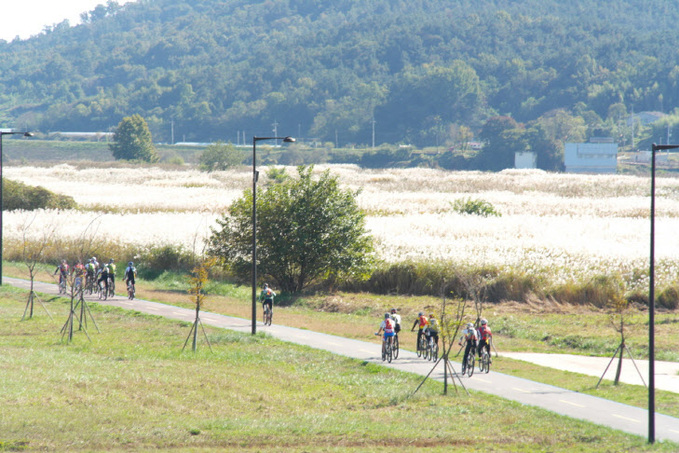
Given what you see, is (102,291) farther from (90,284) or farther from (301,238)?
(301,238)

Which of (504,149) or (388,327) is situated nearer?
(388,327)

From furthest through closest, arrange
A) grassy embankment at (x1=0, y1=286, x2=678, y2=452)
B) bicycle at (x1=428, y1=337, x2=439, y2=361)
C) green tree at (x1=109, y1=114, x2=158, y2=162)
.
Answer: green tree at (x1=109, y1=114, x2=158, y2=162)
bicycle at (x1=428, y1=337, x2=439, y2=361)
grassy embankment at (x1=0, y1=286, x2=678, y2=452)

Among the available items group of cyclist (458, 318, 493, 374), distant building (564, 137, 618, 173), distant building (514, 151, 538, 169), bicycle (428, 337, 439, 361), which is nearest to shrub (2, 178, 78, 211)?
bicycle (428, 337, 439, 361)

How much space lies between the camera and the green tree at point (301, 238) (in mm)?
46094

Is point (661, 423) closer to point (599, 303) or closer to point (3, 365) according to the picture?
point (3, 365)

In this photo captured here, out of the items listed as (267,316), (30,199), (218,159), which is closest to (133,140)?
(218,159)

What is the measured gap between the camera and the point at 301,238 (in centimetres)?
4622

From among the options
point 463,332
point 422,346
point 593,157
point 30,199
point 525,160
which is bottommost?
point 422,346

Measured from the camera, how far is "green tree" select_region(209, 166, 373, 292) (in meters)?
46.1

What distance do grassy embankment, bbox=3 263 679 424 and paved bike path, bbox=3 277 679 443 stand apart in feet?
2.65

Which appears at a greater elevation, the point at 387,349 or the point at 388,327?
the point at 388,327

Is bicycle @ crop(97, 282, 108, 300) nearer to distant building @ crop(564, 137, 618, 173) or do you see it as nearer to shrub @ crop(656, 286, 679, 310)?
shrub @ crop(656, 286, 679, 310)

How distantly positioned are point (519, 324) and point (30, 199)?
59285mm

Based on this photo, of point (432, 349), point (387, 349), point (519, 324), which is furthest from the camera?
point (519, 324)
